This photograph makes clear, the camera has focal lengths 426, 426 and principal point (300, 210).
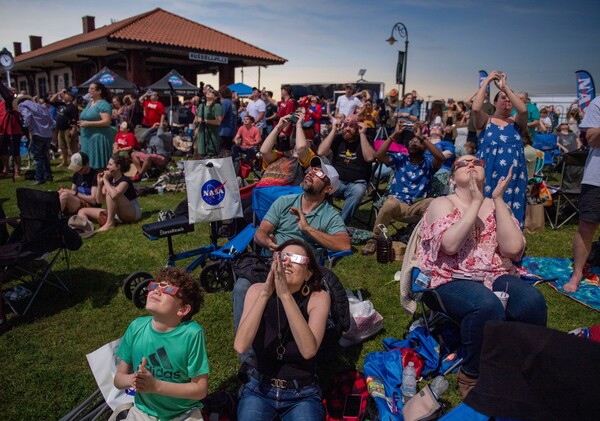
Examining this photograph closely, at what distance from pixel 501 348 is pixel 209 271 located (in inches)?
136

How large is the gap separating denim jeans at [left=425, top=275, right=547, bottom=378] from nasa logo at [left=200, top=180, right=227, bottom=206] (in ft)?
8.23

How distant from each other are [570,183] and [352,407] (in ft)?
18.6

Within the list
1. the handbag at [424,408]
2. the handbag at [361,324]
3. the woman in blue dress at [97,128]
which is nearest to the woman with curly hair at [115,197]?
the woman in blue dress at [97,128]

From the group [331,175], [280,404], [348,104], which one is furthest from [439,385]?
[348,104]

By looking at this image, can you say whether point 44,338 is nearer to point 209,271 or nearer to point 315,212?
point 209,271

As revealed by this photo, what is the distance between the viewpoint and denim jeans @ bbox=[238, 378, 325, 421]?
88.5 inches

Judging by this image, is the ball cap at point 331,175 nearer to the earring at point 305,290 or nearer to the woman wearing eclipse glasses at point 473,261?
the woman wearing eclipse glasses at point 473,261

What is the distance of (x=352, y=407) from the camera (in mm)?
2623

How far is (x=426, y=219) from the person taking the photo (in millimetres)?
3062

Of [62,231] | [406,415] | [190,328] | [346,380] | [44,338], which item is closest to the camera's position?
[190,328]

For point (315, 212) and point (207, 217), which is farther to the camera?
point (207, 217)

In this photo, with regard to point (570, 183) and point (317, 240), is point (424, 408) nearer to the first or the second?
point (317, 240)

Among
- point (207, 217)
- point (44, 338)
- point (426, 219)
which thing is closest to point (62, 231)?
point (44, 338)

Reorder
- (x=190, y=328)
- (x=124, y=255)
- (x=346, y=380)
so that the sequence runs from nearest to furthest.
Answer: (x=190, y=328) < (x=346, y=380) < (x=124, y=255)
